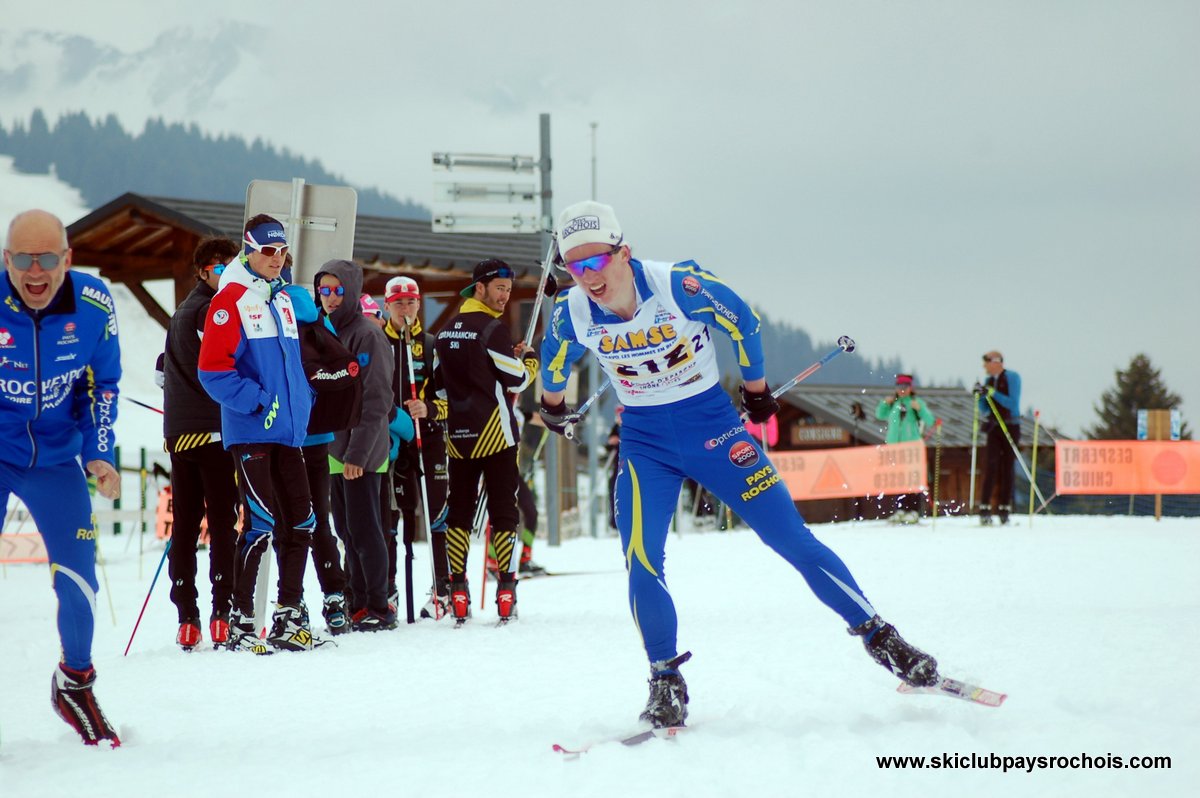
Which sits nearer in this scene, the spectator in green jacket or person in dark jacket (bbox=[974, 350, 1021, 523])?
person in dark jacket (bbox=[974, 350, 1021, 523])

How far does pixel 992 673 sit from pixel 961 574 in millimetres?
5174

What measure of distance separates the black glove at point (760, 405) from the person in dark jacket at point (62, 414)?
2392 mm

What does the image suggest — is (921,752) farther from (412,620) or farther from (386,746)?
(412,620)

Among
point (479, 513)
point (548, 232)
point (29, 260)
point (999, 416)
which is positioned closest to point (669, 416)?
point (29, 260)

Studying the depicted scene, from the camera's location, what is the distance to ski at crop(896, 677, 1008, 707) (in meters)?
4.53

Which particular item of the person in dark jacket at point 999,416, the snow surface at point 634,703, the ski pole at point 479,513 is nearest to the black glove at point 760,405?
the snow surface at point 634,703

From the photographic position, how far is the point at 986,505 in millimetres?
16328

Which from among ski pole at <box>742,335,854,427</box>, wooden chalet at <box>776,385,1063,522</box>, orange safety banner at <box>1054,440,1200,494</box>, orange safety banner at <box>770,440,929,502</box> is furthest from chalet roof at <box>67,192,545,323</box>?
wooden chalet at <box>776,385,1063,522</box>

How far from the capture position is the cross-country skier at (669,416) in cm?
463

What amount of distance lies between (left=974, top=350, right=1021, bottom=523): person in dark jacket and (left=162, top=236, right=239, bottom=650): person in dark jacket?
34.7ft

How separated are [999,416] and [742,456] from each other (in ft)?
36.8

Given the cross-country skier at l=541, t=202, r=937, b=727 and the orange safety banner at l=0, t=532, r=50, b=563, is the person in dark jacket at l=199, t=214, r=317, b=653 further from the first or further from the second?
the orange safety banner at l=0, t=532, r=50, b=563

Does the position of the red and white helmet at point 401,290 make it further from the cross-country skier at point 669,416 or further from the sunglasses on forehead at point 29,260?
the sunglasses on forehead at point 29,260

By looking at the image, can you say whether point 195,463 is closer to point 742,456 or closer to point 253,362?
point 253,362
